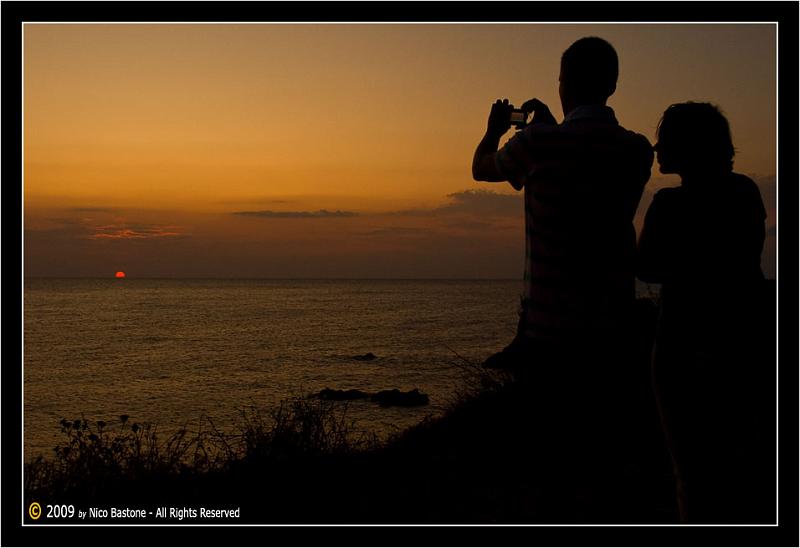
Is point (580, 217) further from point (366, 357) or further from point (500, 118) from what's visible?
point (366, 357)

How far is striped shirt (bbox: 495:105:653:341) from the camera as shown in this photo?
2512 mm

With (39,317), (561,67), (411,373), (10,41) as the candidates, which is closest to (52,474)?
(10,41)

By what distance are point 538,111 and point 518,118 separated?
82 mm

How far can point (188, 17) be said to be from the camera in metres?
4.04

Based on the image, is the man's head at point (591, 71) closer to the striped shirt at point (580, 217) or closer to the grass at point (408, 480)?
the striped shirt at point (580, 217)

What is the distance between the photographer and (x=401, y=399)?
77.3ft

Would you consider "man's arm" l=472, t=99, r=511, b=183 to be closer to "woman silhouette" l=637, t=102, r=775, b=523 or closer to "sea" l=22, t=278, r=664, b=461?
"woman silhouette" l=637, t=102, r=775, b=523

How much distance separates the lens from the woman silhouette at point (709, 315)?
249 cm

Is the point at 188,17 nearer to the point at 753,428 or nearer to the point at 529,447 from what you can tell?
the point at 753,428

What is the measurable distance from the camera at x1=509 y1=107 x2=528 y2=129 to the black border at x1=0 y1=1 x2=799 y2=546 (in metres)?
1.26

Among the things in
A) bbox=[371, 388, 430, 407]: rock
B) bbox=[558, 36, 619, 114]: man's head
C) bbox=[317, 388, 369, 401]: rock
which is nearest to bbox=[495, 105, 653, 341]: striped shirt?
bbox=[558, 36, 619, 114]: man's head

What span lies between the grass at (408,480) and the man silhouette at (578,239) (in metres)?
2.17

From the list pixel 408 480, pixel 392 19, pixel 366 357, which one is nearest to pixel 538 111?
pixel 392 19

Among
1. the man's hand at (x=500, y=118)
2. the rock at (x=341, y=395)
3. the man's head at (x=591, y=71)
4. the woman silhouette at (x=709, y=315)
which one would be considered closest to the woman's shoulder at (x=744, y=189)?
the woman silhouette at (x=709, y=315)
